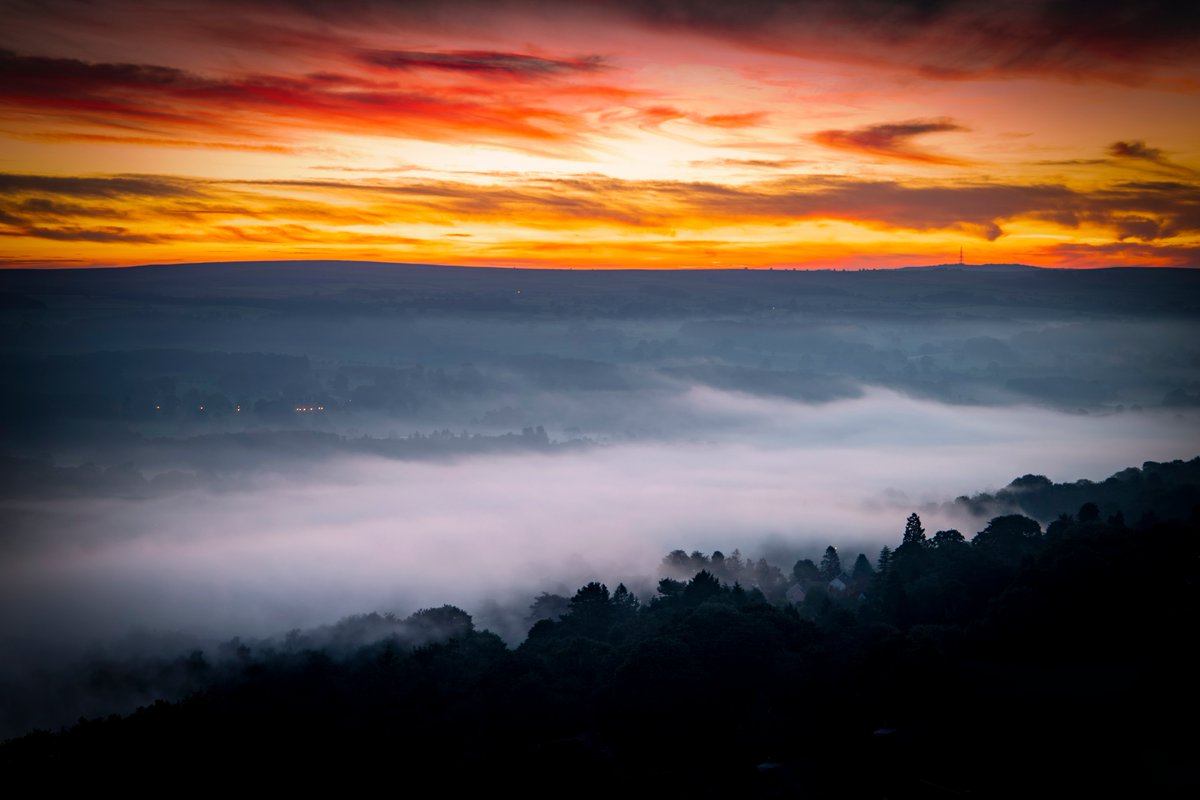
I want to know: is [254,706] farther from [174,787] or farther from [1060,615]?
[1060,615]

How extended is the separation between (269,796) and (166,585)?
498ft

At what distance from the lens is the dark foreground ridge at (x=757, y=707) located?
44188 millimetres

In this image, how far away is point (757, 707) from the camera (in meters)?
52.8

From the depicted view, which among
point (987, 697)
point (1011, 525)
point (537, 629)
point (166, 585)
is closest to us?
point (987, 697)

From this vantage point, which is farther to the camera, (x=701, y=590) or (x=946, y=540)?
(x=946, y=540)

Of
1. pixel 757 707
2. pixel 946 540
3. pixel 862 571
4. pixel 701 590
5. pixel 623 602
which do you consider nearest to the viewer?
pixel 757 707

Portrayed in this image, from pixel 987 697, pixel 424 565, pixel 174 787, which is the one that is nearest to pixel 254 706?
pixel 174 787

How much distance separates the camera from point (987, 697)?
2045 inches

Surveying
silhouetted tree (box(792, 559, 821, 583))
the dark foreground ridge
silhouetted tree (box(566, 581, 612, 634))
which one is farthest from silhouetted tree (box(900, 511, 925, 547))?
silhouetted tree (box(566, 581, 612, 634))

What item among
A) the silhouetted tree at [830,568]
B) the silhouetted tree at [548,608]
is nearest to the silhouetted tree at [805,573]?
the silhouetted tree at [830,568]

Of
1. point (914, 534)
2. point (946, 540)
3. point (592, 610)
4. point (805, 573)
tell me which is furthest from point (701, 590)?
point (805, 573)

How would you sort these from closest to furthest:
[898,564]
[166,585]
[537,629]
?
[537,629], [898,564], [166,585]

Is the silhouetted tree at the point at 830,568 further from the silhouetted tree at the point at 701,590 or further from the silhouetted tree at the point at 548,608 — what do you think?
the silhouetted tree at the point at 701,590

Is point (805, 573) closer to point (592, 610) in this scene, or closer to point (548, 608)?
point (548, 608)
